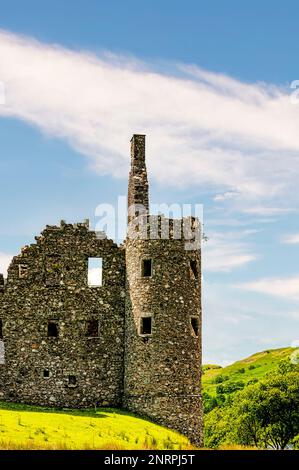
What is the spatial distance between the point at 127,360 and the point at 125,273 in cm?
485

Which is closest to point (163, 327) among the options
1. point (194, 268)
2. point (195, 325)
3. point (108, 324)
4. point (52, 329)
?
point (195, 325)

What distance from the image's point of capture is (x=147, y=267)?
4184 cm

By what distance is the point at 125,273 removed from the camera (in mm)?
43125

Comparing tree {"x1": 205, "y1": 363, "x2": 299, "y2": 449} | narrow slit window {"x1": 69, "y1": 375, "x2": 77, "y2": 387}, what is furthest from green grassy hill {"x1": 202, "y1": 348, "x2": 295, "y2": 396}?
narrow slit window {"x1": 69, "y1": 375, "x2": 77, "y2": 387}

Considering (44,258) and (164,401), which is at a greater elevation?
(44,258)

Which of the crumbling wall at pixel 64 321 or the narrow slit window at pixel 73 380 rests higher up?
the crumbling wall at pixel 64 321

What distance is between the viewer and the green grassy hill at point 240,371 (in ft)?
409

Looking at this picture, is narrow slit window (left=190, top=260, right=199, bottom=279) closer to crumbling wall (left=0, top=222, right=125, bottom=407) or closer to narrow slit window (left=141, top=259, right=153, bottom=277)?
narrow slit window (left=141, top=259, right=153, bottom=277)

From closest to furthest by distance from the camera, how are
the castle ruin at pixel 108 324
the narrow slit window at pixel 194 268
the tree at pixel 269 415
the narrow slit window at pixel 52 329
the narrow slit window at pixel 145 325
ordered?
the castle ruin at pixel 108 324 < the narrow slit window at pixel 145 325 < the narrow slit window at pixel 52 329 < the narrow slit window at pixel 194 268 < the tree at pixel 269 415

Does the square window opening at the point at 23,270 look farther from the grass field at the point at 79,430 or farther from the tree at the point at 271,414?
the tree at the point at 271,414

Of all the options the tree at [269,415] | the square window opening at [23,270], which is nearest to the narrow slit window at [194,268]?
the square window opening at [23,270]
